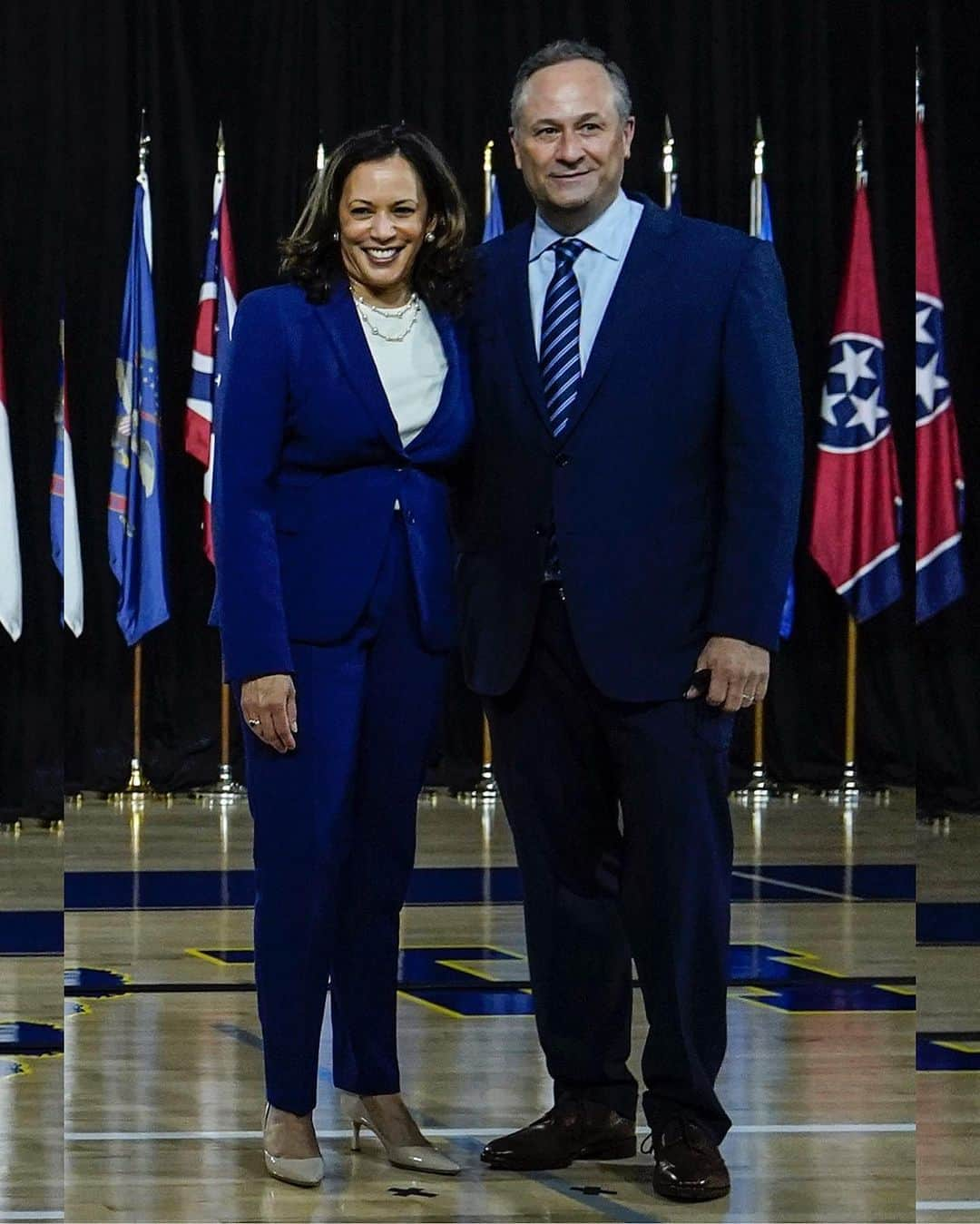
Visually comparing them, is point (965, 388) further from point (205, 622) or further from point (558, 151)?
point (558, 151)

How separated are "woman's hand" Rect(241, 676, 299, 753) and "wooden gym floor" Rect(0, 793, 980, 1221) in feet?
2.23

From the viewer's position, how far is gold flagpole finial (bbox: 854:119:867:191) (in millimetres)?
9562

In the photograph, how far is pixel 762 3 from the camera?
1018cm

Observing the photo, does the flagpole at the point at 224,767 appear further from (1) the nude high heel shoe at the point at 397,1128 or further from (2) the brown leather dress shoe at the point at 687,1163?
(2) the brown leather dress shoe at the point at 687,1163

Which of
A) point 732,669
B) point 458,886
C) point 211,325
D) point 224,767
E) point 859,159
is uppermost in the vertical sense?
point 859,159

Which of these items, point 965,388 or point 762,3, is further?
point 762,3

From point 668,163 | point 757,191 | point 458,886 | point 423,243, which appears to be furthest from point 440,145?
point 423,243

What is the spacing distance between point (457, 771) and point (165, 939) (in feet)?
14.0

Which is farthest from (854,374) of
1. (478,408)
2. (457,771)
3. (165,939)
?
(478,408)

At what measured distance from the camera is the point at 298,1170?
3232 millimetres

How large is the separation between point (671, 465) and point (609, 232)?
374mm

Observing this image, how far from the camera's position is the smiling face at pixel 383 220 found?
3.19 meters

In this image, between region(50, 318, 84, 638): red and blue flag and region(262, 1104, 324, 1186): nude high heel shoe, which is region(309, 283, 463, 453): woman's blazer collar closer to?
region(262, 1104, 324, 1186): nude high heel shoe

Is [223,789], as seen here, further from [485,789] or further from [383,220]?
[383,220]
